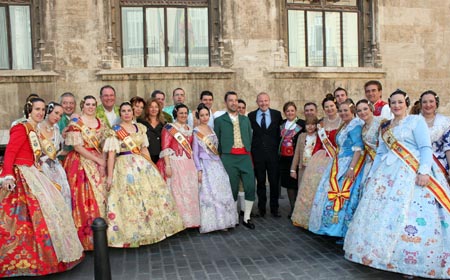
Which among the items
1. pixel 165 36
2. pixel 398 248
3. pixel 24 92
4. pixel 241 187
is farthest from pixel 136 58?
pixel 398 248

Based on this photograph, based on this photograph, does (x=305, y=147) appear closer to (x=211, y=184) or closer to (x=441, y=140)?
(x=211, y=184)

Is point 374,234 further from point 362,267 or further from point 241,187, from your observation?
point 241,187

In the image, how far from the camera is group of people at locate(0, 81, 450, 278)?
425cm

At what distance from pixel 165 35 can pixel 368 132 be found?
6.81 m

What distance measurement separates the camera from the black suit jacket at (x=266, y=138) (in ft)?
22.2

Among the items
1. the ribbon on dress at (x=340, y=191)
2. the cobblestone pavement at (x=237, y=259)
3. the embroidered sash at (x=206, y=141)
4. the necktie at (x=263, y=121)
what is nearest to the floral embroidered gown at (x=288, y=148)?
the necktie at (x=263, y=121)

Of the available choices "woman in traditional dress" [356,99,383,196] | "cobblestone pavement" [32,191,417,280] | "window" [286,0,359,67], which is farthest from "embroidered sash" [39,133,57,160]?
"window" [286,0,359,67]

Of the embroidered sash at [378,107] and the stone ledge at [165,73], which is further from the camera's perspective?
the stone ledge at [165,73]

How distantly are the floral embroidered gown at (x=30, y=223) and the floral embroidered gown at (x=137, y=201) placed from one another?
0.68 meters

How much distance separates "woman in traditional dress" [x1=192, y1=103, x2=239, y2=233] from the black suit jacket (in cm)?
81

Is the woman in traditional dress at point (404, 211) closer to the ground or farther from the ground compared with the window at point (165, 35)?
closer to the ground

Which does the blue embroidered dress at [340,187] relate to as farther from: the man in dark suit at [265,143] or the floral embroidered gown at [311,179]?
the man in dark suit at [265,143]

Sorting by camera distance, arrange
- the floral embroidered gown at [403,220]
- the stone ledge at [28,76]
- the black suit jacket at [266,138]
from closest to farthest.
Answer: the floral embroidered gown at [403,220] < the black suit jacket at [266,138] < the stone ledge at [28,76]

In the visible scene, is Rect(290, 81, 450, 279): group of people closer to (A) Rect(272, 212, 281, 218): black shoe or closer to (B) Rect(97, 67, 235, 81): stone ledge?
(A) Rect(272, 212, 281, 218): black shoe
